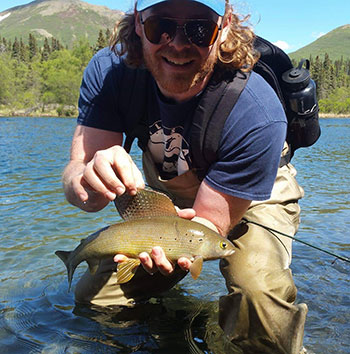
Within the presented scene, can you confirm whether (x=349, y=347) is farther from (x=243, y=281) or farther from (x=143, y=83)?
(x=143, y=83)

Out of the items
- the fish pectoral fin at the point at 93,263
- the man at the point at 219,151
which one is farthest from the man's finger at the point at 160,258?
the fish pectoral fin at the point at 93,263

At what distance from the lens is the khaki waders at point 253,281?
3203 millimetres

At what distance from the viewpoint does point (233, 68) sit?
11.4 ft

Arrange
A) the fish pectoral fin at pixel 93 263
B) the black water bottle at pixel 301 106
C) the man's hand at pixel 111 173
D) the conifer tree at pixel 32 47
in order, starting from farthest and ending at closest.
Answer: the conifer tree at pixel 32 47 → the black water bottle at pixel 301 106 → the fish pectoral fin at pixel 93 263 → the man's hand at pixel 111 173

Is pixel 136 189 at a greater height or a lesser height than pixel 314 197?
greater

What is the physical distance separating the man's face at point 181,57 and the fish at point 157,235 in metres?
0.93

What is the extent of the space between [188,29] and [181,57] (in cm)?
21

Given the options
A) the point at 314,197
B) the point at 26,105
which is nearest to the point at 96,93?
the point at 314,197

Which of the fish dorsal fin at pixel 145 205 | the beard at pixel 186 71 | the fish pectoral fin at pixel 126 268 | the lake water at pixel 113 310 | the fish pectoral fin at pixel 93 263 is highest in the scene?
the beard at pixel 186 71

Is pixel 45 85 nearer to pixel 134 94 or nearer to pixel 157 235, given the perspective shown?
pixel 134 94

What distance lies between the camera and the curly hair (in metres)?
3.47

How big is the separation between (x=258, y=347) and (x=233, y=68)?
84.0 inches

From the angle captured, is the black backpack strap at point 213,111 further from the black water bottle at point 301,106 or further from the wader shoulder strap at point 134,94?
the black water bottle at point 301,106

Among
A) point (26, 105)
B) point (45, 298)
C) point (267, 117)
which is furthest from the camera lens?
point (26, 105)
